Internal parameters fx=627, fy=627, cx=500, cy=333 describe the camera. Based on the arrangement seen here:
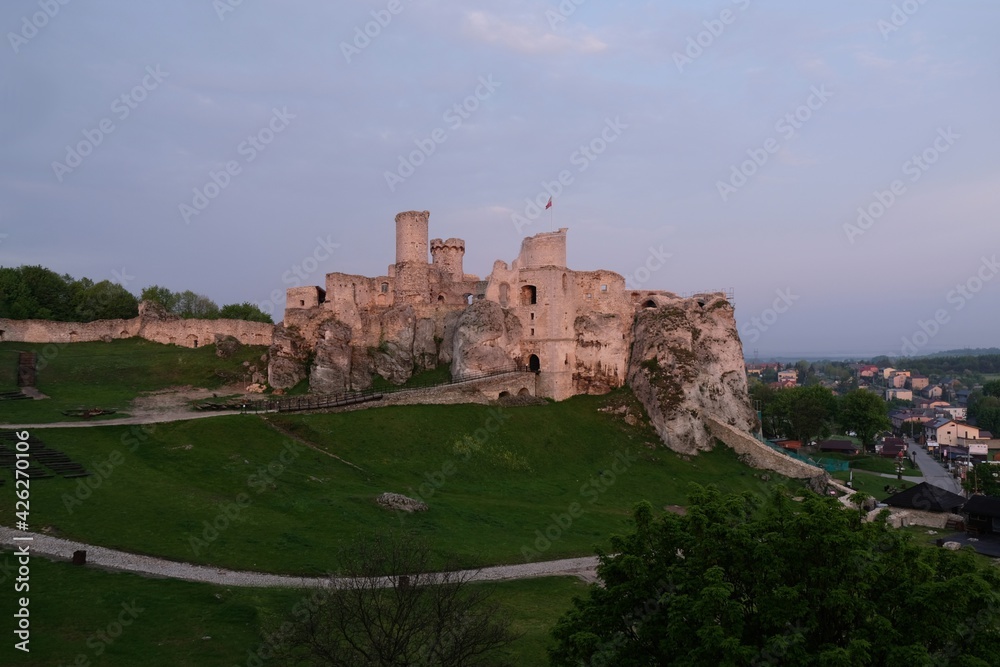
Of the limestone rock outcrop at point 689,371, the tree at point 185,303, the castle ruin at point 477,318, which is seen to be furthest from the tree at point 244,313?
the limestone rock outcrop at point 689,371

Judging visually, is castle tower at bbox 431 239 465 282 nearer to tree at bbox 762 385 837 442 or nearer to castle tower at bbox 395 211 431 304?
castle tower at bbox 395 211 431 304

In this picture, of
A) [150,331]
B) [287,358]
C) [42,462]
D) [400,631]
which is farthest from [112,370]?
[400,631]

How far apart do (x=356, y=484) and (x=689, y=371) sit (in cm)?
3803

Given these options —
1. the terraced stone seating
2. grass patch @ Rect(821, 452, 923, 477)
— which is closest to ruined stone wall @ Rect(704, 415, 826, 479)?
grass patch @ Rect(821, 452, 923, 477)

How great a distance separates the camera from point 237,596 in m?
22.8

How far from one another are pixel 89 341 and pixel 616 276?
5719cm

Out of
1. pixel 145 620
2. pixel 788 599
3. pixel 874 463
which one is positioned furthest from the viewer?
pixel 874 463

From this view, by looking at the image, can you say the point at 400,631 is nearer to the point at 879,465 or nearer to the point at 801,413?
the point at 879,465

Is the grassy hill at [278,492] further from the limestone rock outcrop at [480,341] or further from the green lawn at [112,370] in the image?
the limestone rock outcrop at [480,341]

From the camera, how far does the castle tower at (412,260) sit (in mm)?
67125

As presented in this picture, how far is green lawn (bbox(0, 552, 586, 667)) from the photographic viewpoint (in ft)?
60.6

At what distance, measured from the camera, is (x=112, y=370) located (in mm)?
55812

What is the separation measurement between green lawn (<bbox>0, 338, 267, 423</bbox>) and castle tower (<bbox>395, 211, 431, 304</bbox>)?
1568cm

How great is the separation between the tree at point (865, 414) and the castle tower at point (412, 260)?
65.1 m
